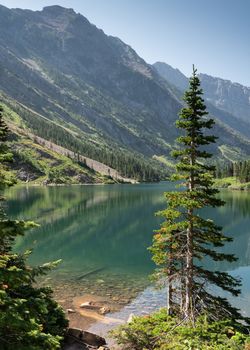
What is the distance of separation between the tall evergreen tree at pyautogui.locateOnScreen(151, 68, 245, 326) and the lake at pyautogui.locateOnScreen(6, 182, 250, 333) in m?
10.6

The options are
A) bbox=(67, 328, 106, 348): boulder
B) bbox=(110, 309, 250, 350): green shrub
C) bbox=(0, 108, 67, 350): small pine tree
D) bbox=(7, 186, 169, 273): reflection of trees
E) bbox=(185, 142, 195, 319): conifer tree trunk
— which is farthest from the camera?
bbox=(7, 186, 169, 273): reflection of trees

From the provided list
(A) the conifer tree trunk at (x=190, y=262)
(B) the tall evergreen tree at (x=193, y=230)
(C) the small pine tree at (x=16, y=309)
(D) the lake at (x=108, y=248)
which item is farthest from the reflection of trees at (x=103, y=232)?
(C) the small pine tree at (x=16, y=309)

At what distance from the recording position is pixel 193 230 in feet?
91.7

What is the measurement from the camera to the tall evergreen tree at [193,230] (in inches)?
1059

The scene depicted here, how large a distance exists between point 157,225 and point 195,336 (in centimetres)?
8920

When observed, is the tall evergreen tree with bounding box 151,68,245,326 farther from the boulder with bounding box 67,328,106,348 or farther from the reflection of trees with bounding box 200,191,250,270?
the reflection of trees with bounding box 200,191,250,270

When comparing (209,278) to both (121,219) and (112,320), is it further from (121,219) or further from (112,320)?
(121,219)

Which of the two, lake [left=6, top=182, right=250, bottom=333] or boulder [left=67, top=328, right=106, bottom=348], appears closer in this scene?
boulder [left=67, top=328, right=106, bottom=348]

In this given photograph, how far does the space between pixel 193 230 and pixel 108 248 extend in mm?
57984

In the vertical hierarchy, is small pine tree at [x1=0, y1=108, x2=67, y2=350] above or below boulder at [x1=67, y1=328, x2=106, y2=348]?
above

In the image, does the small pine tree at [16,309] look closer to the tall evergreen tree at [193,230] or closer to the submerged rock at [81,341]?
the submerged rock at [81,341]

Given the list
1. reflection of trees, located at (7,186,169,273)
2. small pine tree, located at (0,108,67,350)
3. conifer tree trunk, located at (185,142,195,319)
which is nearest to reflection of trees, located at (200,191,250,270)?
reflection of trees, located at (7,186,169,273)

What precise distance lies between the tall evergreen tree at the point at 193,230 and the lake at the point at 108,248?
419 inches

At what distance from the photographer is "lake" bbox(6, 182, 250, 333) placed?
4969 cm
